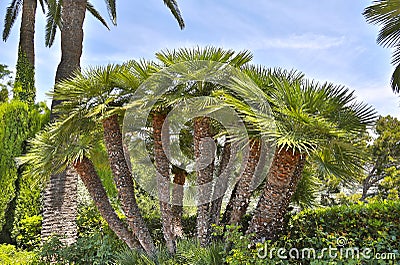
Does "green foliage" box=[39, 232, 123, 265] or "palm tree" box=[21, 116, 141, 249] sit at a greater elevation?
"palm tree" box=[21, 116, 141, 249]

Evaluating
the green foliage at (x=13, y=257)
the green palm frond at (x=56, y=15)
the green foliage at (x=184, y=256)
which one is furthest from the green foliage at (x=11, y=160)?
the green foliage at (x=184, y=256)

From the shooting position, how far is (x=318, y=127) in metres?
3.36

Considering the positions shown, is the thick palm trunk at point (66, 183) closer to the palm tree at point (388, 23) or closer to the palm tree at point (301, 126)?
the palm tree at point (301, 126)

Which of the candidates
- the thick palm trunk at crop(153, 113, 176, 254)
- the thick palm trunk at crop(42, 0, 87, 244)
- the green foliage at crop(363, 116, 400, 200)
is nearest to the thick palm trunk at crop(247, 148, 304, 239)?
the thick palm trunk at crop(153, 113, 176, 254)

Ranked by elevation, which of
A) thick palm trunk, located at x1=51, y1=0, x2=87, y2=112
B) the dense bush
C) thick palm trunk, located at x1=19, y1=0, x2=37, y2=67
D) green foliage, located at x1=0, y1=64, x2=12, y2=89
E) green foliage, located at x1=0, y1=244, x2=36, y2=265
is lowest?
green foliage, located at x1=0, y1=244, x2=36, y2=265

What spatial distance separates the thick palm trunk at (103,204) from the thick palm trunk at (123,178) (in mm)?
167

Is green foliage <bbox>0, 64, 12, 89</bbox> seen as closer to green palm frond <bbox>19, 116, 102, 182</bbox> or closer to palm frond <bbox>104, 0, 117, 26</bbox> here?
palm frond <bbox>104, 0, 117, 26</bbox>

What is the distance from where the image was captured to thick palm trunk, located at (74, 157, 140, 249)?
4.76 metres

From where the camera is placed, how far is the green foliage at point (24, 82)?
30.9 ft

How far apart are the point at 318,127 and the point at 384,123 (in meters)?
9.82

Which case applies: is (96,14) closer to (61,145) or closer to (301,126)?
(61,145)

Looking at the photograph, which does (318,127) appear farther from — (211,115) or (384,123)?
(384,123)

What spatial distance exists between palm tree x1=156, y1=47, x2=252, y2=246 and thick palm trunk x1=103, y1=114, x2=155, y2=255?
32.4 inches

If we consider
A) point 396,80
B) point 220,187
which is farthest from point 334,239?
point 396,80
